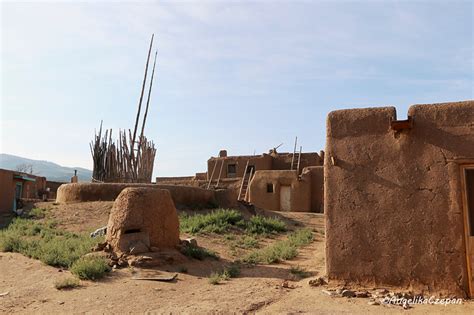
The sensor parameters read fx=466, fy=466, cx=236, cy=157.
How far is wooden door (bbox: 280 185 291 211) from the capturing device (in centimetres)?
2012

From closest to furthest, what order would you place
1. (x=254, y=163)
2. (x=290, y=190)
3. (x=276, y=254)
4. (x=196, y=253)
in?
(x=196, y=253) < (x=276, y=254) < (x=290, y=190) < (x=254, y=163)

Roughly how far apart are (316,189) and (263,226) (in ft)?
22.7

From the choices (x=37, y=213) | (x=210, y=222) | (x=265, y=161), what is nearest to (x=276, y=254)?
(x=210, y=222)

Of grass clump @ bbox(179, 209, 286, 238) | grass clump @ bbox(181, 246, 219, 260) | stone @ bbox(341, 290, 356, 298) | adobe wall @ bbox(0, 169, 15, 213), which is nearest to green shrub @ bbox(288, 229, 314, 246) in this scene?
grass clump @ bbox(179, 209, 286, 238)

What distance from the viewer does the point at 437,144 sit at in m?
6.43

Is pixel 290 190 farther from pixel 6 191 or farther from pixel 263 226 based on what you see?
pixel 6 191

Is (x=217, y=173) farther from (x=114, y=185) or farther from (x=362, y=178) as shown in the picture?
(x=362, y=178)

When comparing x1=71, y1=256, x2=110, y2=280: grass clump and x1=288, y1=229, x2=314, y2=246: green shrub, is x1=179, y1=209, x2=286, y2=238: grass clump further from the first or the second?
x1=71, y1=256, x2=110, y2=280: grass clump

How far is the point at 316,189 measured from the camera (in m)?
20.2

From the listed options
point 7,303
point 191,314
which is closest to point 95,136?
point 7,303

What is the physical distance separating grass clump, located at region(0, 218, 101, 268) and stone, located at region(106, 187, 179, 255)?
0.73m

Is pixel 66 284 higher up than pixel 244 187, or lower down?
lower down

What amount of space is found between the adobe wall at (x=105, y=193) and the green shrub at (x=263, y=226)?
2.27 meters

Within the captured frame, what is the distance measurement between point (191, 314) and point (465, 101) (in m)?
4.67
